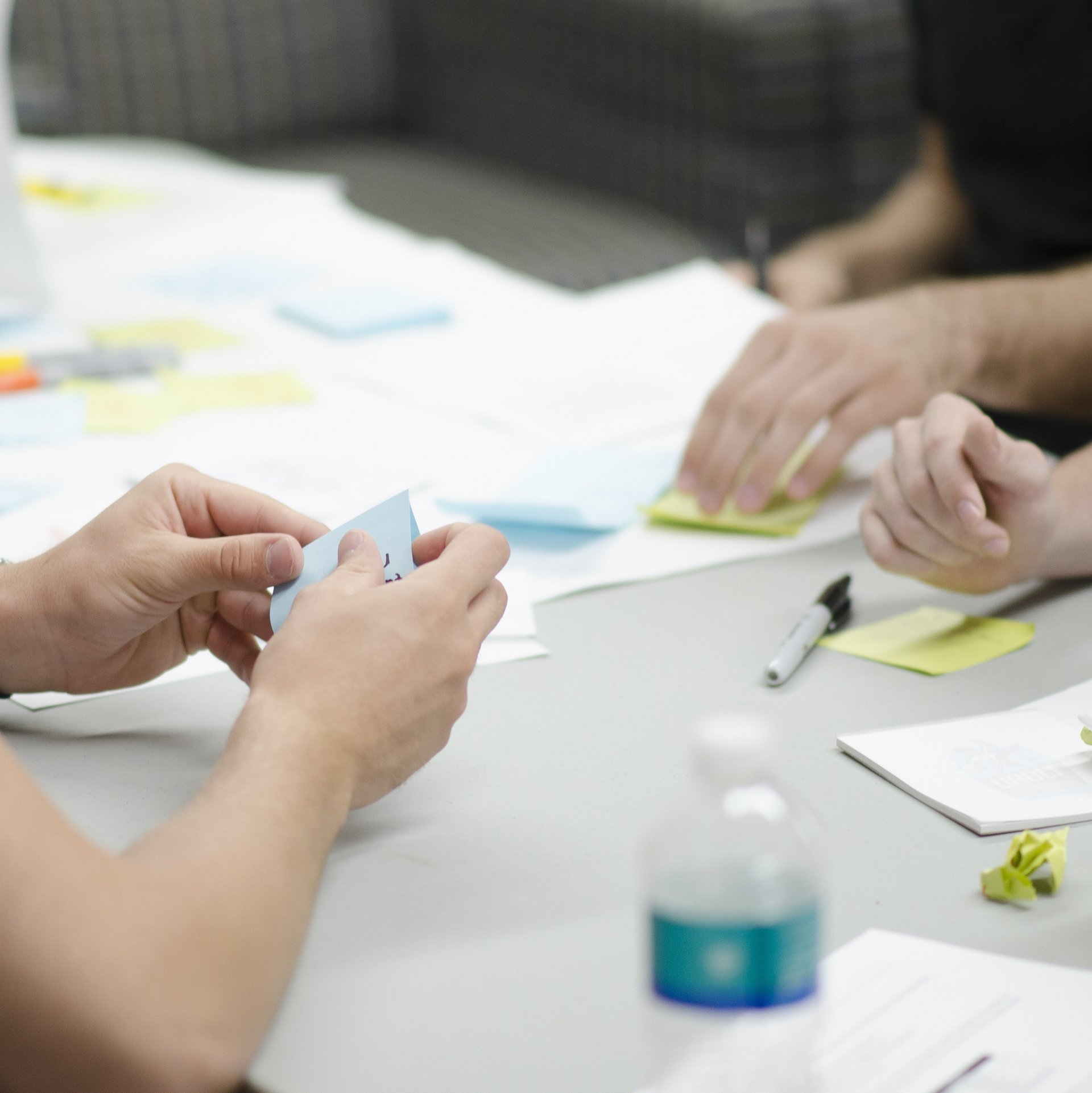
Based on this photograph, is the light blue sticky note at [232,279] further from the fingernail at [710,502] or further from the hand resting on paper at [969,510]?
the hand resting on paper at [969,510]

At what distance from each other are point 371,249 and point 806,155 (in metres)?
1.15

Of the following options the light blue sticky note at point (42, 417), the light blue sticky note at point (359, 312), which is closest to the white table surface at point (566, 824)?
the light blue sticky note at point (42, 417)

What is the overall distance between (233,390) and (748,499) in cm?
53

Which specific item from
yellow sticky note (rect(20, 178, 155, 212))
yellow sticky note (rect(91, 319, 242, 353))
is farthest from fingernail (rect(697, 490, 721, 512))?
yellow sticky note (rect(20, 178, 155, 212))

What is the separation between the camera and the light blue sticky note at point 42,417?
1.18 m

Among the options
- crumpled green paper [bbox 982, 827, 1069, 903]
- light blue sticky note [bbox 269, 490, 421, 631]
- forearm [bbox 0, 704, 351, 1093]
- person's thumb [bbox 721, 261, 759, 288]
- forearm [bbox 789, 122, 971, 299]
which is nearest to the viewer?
forearm [bbox 0, 704, 351, 1093]

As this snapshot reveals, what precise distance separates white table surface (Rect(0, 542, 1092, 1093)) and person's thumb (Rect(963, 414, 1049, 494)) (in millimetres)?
103

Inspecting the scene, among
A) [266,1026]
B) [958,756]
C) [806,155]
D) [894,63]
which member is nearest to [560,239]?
[806,155]

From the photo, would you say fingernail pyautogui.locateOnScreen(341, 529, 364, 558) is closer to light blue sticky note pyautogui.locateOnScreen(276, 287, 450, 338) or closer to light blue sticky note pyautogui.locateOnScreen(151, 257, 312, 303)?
light blue sticky note pyautogui.locateOnScreen(276, 287, 450, 338)

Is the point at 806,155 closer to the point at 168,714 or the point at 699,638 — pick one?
the point at 699,638

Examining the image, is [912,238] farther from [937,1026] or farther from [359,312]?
[937,1026]

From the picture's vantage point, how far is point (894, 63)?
261 cm

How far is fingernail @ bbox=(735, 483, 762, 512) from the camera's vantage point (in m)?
1.05

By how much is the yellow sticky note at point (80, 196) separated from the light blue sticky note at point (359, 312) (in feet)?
1.66
